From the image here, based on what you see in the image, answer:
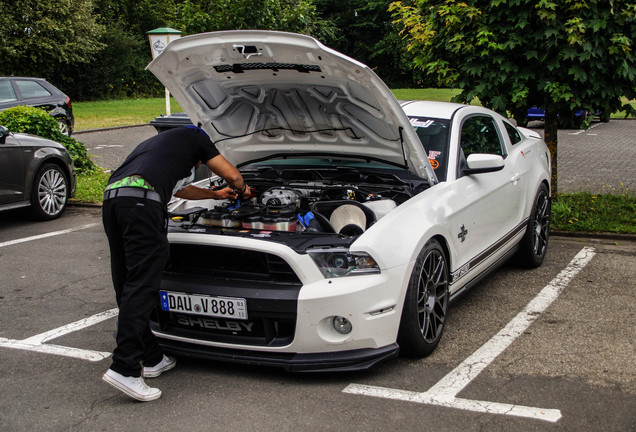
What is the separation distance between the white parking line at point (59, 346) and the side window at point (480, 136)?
9.99 feet

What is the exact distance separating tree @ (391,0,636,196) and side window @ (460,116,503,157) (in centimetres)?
196

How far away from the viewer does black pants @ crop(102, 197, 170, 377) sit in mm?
3736

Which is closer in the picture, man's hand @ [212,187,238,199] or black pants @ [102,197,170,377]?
black pants @ [102,197,170,377]

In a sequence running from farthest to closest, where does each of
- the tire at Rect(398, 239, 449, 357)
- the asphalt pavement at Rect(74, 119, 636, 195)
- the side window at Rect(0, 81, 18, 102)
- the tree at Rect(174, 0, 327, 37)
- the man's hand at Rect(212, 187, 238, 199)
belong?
the side window at Rect(0, 81, 18, 102), the tree at Rect(174, 0, 327, 37), the asphalt pavement at Rect(74, 119, 636, 195), the man's hand at Rect(212, 187, 238, 199), the tire at Rect(398, 239, 449, 357)

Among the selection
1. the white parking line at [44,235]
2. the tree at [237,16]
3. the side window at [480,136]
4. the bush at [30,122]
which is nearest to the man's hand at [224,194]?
the side window at [480,136]

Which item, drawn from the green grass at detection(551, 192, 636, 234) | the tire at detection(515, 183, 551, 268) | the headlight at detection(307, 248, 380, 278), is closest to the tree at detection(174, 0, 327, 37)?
the green grass at detection(551, 192, 636, 234)

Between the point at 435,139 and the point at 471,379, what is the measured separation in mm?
1979

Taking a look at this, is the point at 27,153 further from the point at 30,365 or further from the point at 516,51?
the point at 516,51

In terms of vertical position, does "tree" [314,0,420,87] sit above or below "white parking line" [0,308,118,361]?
above

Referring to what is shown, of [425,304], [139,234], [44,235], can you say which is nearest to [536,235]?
[425,304]

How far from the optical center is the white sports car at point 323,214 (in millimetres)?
3879

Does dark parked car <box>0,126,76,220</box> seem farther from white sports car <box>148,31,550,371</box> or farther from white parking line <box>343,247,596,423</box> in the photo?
white parking line <box>343,247,596,423</box>

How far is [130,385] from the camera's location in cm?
375

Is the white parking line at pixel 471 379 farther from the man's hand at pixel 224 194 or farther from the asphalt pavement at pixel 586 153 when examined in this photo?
the asphalt pavement at pixel 586 153
